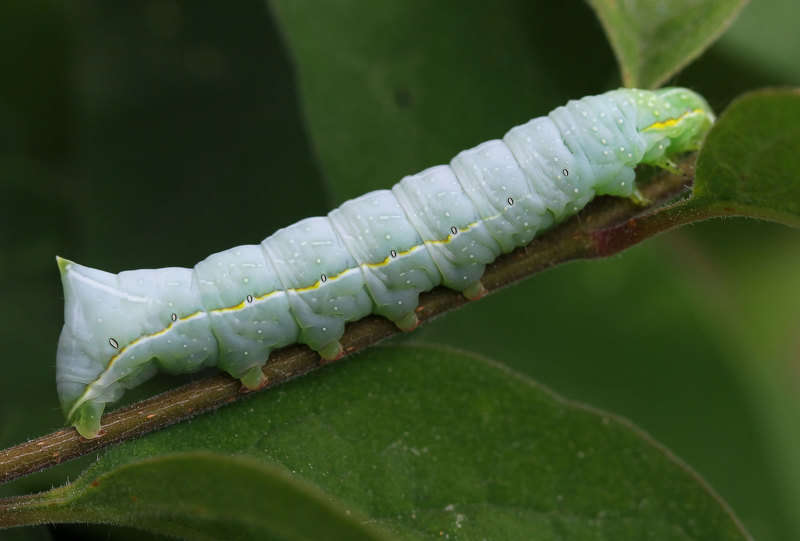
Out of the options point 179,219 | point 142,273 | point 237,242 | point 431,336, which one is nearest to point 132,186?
point 179,219

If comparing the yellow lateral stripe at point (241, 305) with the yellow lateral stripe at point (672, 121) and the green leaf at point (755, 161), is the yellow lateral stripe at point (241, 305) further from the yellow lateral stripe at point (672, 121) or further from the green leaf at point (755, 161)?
the green leaf at point (755, 161)

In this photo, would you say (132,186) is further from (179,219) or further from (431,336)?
(431,336)

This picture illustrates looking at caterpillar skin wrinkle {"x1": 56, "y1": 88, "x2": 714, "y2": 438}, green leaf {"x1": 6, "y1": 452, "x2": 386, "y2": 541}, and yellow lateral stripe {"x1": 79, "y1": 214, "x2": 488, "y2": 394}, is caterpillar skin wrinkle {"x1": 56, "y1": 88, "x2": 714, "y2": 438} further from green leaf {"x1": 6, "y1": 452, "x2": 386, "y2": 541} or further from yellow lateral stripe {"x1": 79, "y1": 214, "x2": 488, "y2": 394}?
green leaf {"x1": 6, "y1": 452, "x2": 386, "y2": 541}

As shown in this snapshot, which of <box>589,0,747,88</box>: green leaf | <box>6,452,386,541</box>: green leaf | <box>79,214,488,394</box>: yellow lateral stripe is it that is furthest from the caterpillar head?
<box>6,452,386,541</box>: green leaf

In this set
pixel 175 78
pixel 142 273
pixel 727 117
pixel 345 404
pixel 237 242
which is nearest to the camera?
pixel 727 117

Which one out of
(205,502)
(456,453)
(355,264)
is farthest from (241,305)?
(205,502)

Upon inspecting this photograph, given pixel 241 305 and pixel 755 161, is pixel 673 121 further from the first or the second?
pixel 241 305
